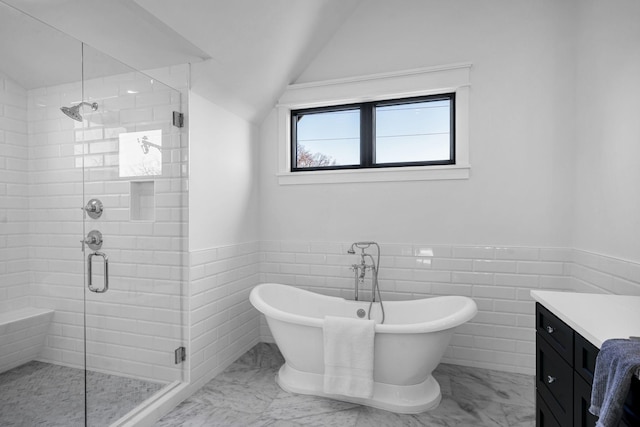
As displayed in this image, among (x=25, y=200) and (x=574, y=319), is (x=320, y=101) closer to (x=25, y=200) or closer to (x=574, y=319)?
(x=25, y=200)

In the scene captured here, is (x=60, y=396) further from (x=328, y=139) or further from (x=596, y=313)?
(x=328, y=139)

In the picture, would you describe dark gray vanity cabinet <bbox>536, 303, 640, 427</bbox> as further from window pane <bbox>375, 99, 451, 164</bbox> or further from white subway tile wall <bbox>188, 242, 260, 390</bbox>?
white subway tile wall <bbox>188, 242, 260, 390</bbox>

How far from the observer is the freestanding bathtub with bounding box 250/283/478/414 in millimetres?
2125

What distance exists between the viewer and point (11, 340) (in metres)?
1.57

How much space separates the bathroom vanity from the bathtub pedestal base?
0.74m

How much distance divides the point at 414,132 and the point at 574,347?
2192mm

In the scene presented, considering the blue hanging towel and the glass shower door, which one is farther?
the glass shower door

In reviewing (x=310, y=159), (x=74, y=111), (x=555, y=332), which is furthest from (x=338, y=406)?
(x=74, y=111)

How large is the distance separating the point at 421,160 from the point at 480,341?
163 cm

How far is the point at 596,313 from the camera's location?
1364 mm

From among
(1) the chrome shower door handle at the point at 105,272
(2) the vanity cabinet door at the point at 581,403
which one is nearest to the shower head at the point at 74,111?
→ (1) the chrome shower door handle at the point at 105,272

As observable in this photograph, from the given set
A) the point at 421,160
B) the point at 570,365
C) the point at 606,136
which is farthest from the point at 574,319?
the point at 421,160

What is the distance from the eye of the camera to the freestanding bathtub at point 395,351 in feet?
6.97

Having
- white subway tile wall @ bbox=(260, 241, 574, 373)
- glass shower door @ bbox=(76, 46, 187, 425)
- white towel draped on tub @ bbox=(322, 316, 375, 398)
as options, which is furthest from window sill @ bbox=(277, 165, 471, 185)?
white towel draped on tub @ bbox=(322, 316, 375, 398)
